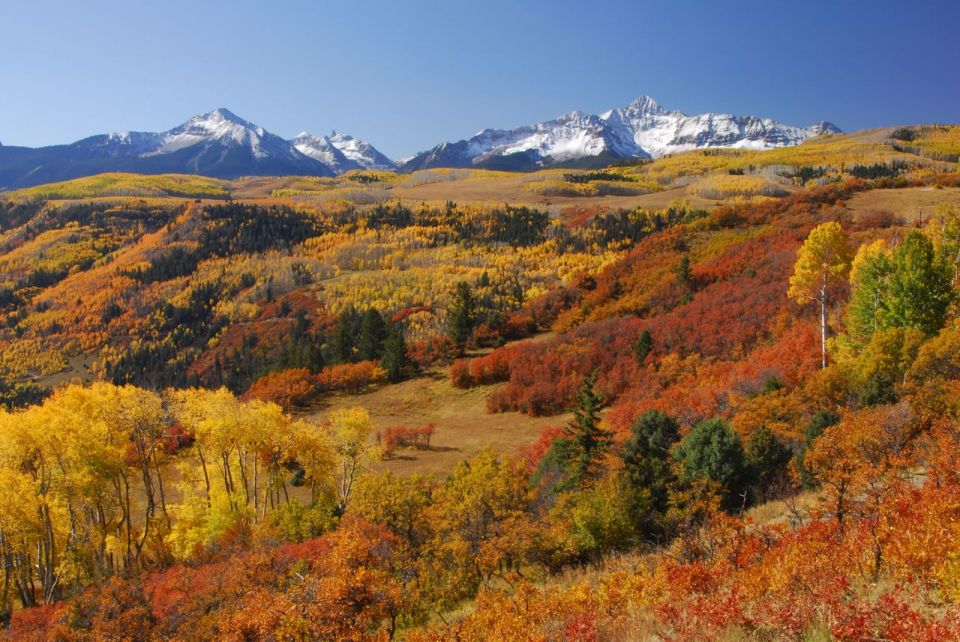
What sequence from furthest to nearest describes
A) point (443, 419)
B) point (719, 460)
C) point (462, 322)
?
point (462, 322), point (443, 419), point (719, 460)

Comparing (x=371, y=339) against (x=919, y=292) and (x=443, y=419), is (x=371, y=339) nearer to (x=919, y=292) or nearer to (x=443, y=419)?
(x=443, y=419)

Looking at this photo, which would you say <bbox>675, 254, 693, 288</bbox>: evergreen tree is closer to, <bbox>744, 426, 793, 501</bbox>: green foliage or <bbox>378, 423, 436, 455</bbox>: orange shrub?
<bbox>378, 423, 436, 455</bbox>: orange shrub

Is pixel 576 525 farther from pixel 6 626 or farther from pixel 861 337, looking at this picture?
pixel 6 626

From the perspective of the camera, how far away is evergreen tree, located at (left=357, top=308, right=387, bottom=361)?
88.4 m

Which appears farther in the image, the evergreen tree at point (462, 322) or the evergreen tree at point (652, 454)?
A: the evergreen tree at point (462, 322)

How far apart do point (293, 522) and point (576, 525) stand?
63.8ft

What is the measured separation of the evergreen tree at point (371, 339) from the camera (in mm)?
88438

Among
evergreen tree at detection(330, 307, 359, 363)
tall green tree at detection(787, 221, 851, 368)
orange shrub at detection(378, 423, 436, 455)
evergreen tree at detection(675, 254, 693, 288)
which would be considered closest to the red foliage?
orange shrub at detection(378, 423, 436, 455)

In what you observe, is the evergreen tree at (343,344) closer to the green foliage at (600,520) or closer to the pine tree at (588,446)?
the pine tree at (588,446)

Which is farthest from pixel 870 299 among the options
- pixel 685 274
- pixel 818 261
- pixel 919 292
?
pixel 685 274

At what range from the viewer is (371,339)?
292 ft

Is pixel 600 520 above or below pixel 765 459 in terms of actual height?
below

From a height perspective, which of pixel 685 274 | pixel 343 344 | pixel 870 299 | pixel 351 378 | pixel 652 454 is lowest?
pixel 351 378

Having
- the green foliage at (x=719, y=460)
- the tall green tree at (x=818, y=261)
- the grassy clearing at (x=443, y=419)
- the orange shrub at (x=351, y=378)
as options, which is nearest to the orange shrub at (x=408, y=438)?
the grassy clearing at (x=443, y=419)
